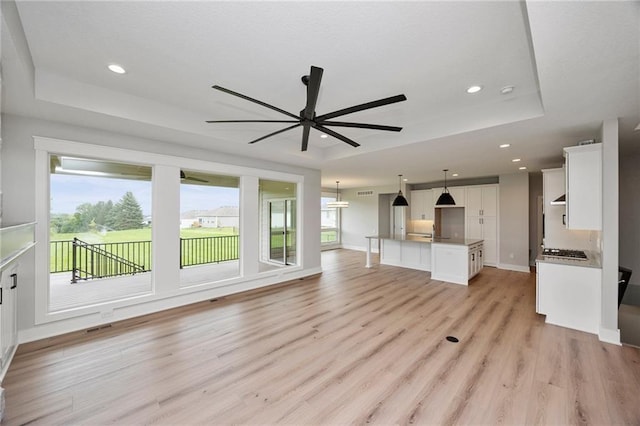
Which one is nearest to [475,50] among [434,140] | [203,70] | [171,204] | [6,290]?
[434,140]

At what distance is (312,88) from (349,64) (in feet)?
2.38

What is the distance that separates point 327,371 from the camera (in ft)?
8.02

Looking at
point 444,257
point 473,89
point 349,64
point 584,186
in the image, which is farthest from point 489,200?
point 349,64

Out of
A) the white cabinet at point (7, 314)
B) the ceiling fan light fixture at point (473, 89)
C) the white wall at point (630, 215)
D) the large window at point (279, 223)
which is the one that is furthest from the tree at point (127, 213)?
the white wall at point (630, 215)

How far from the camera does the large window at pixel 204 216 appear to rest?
15.0 ft

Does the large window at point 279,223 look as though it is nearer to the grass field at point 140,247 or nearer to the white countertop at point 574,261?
the grass field at point 140,247

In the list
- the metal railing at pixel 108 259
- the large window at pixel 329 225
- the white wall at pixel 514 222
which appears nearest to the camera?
the metal railing at pixel 108 259

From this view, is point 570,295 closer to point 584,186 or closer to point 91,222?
point 584,186

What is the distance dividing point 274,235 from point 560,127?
20.4 ft

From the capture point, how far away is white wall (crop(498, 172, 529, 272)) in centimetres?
675

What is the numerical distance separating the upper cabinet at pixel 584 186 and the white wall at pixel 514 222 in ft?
12.7

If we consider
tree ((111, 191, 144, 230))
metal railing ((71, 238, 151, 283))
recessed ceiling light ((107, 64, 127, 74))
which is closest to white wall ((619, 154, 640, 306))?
recessed ceiling light ((107, 64, 127, 74))

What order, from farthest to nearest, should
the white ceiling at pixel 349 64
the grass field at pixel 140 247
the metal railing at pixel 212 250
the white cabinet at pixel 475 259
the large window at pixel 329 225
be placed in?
the large window at pixel 329 225 → the metal railing at pixel 212 250 → the white cabinet at pixel 475 259 → the grass field at pixel 140 247 → the white ceiling at pixel 349 64

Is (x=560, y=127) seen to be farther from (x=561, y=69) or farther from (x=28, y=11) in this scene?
(x=28, y=11)
